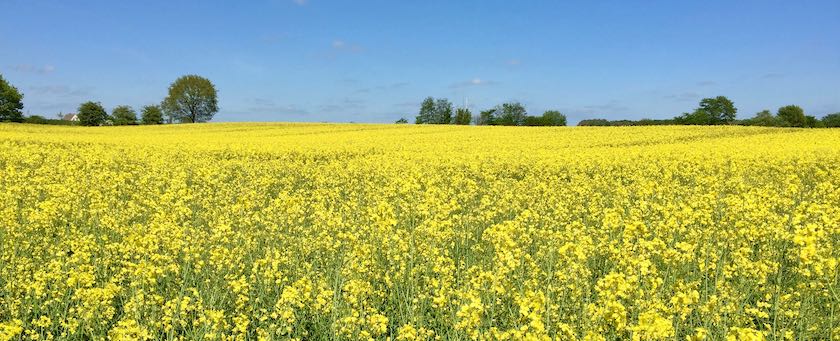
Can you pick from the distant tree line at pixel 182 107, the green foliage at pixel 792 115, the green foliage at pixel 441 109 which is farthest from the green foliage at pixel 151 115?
the green foliage at pixel 792 115

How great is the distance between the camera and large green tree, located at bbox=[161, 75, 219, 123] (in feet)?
311

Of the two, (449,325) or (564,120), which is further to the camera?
(564,120)

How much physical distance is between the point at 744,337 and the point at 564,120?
9422 centimetres

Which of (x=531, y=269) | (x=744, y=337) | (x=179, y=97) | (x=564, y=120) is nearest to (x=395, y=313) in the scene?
(x=531, y=269)

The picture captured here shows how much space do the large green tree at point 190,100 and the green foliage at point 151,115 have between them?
4.01ft

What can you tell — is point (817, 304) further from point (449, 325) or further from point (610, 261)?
point (449, 325)

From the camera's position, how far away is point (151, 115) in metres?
93.4

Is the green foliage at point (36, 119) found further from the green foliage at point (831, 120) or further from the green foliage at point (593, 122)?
the green foliage at point (831, 120)

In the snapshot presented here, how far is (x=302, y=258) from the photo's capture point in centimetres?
588

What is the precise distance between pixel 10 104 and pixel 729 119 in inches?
3714

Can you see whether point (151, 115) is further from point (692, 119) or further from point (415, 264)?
point (415, 264)

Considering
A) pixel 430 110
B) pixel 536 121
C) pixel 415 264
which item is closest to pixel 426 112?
pixel 430 110

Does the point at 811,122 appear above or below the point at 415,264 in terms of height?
above

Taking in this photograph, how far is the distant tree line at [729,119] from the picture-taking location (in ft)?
191
